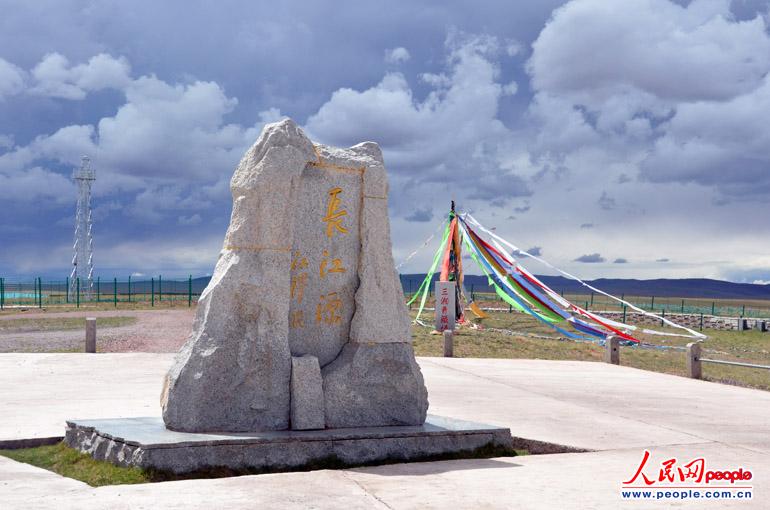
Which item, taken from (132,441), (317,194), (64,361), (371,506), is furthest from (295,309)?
(64,361)

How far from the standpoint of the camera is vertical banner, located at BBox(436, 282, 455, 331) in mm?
23953

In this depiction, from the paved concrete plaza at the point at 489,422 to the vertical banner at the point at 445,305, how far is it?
682 cm

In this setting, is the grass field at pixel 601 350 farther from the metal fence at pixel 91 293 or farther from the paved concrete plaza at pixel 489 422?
the metal fence at pixel 91 293

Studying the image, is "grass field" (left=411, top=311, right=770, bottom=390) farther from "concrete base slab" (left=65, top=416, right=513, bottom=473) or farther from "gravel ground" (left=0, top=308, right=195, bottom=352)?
"concrete base slab" (left=65, top=416, right=513, bottom=473)

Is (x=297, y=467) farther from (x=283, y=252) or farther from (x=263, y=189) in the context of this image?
(x=263, y=189)

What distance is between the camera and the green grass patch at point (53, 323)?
994 inches

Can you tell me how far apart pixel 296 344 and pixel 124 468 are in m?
2.07

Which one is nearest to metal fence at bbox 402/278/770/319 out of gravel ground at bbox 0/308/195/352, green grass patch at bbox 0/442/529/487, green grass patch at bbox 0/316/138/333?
gravel ground at bbox 0/308/195/352

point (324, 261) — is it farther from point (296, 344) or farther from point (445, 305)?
point (445, 305)

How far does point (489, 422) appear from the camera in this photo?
30.7 feet

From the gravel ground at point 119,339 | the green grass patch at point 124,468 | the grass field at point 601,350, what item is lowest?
the grass field at point 601,350

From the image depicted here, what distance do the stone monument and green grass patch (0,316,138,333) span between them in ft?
64.1

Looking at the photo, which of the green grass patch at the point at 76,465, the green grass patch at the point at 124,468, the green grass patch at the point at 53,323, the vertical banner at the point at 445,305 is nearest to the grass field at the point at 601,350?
the vertical banner at the point at 445,305

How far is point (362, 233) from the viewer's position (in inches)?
319
